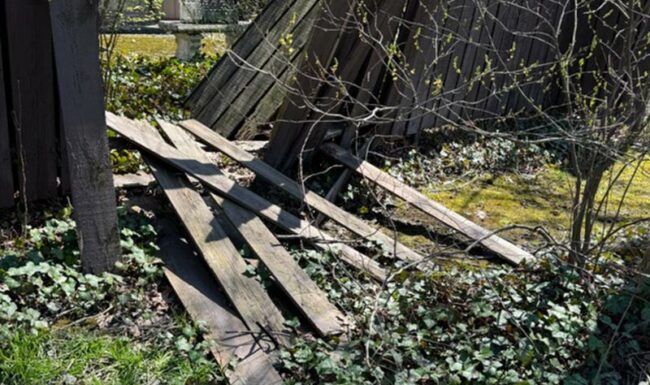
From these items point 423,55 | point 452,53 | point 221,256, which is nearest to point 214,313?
point 221,256

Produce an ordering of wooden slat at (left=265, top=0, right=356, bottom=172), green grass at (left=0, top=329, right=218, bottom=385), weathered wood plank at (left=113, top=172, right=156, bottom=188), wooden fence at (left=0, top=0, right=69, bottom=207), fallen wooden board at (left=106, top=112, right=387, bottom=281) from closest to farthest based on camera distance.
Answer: green grass at (left=0, top=329, right=218, bottom=385)
wooden fence at (left=0, top=0, right=69, bottom=207)
fallen wooden board at (left=106, top=112, right=387, bottom=281)
weathered wood plank at (left=113, top=172, right=156, bottom=188)
wooden slat at (left=265, top=0, right=356, bottom=172)

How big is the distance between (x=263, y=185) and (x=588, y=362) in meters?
2.69

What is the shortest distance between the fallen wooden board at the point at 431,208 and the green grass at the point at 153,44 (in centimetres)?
447

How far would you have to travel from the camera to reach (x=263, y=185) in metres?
5.09

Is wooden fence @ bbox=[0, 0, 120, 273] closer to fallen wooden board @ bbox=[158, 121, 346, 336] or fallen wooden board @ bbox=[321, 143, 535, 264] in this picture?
fallen wooden board @ bbox=[158, 121, 346, 336]

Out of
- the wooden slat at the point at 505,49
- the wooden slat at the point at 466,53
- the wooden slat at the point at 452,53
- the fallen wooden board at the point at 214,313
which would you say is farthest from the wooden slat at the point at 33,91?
the wooden slat at the point at 505,49

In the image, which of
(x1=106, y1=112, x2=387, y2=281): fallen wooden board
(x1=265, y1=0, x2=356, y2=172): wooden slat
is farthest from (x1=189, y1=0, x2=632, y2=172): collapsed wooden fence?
(x1=106, y1=112, x2=387, y2=281): fallen wooden board

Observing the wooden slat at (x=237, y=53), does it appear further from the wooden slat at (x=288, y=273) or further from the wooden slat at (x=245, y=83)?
the wooden slat at (x=288, y=273)

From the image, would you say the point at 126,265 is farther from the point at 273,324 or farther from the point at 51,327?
the point at 273,324

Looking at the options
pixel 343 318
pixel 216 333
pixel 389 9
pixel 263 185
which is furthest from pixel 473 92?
pixel 216 333

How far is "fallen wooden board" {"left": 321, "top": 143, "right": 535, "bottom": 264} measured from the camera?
442cm

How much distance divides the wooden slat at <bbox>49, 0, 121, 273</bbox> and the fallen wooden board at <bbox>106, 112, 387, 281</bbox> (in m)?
0.85

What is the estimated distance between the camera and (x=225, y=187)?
4367mm

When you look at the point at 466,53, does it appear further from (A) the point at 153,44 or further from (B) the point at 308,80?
(A) the point at 153,44
